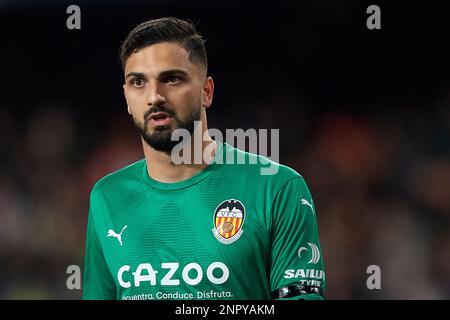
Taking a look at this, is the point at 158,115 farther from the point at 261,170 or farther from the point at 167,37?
the point at 261,170

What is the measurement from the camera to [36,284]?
7.69 metres

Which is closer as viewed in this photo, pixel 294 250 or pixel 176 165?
pixel 294 250

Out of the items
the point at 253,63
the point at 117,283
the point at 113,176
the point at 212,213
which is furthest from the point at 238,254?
the point at 253,63

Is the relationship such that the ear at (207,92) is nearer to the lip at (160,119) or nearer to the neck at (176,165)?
the neck at (176,165)

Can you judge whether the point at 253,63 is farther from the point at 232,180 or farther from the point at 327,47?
the point at 232,180

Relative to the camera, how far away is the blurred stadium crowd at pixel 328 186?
24.4 feet

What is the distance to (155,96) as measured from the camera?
420cm

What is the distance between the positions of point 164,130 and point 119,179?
2.12 feet

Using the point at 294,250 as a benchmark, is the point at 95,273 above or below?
below

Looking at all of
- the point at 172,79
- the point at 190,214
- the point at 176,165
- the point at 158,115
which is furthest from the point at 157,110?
the point at 190,214

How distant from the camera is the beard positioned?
423cm

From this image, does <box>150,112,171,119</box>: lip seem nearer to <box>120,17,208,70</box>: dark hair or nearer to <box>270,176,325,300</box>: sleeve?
<box>120,17,208,70</box>: dark hair

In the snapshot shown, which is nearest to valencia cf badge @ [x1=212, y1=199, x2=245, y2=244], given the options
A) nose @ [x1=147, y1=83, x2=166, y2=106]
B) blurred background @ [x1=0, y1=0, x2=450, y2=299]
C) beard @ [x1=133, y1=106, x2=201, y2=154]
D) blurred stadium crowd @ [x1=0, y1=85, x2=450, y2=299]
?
beard @ [x1=133, y1=106, x2=201, y2=154]

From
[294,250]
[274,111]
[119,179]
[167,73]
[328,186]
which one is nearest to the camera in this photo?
[294,250]
